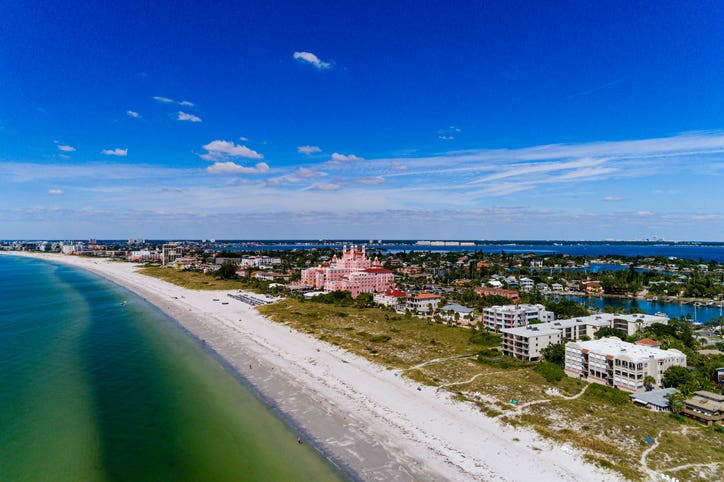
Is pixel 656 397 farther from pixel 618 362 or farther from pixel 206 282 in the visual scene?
pixel 206 282

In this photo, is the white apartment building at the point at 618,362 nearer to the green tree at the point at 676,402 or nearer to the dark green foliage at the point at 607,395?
the dark green foliage at the point at 607,395

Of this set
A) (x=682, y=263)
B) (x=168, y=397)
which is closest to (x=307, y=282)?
(x=168, y=397)

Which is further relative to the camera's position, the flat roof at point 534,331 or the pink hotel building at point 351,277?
the pink hotel building at point 351,277

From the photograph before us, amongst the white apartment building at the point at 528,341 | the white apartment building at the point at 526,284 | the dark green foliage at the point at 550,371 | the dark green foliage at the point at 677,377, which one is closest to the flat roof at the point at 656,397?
the dark green foliage at the point at 677,377

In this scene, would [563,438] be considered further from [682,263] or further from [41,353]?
[682,263]

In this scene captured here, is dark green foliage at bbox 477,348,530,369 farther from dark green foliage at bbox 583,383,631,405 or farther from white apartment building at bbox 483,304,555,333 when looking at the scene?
white apartment building at bbox 483,304,555,333

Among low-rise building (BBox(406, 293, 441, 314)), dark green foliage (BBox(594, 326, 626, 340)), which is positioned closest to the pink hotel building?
low-rise building (BBox(406, 293, 441, 314))
